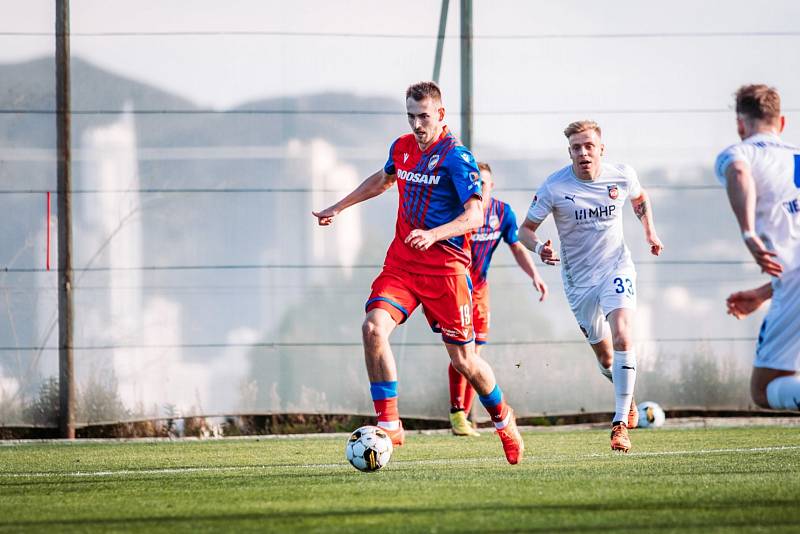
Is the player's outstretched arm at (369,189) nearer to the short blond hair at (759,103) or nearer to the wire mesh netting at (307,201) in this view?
the short blond hair at (759,103)

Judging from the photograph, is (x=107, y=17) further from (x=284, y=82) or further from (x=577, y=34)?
(x=577, y=34)

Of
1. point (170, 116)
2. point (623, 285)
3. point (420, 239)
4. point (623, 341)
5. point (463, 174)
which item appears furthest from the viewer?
point (170, 116)

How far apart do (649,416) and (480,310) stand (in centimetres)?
185

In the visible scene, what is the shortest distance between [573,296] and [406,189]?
6.51 ft

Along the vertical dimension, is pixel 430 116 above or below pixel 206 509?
above

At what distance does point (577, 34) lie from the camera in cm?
1144

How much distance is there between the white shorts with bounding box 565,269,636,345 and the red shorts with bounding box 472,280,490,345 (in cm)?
196

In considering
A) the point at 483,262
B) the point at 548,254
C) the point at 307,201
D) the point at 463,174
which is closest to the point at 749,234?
the point at 463,174

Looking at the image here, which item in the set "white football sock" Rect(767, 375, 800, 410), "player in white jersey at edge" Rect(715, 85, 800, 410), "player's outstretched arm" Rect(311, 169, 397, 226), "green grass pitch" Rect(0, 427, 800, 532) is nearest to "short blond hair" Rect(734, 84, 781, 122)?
"player in white jersey at edge" Rect(715, 85, 800, 410)

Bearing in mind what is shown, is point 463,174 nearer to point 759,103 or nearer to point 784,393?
point 759,103

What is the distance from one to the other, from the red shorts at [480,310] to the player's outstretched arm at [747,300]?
16.4 ft

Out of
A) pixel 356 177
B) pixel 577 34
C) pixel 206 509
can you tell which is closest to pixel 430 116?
pixel 206 509

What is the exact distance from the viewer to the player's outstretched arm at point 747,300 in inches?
201

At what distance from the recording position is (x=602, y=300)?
7.85 metres
